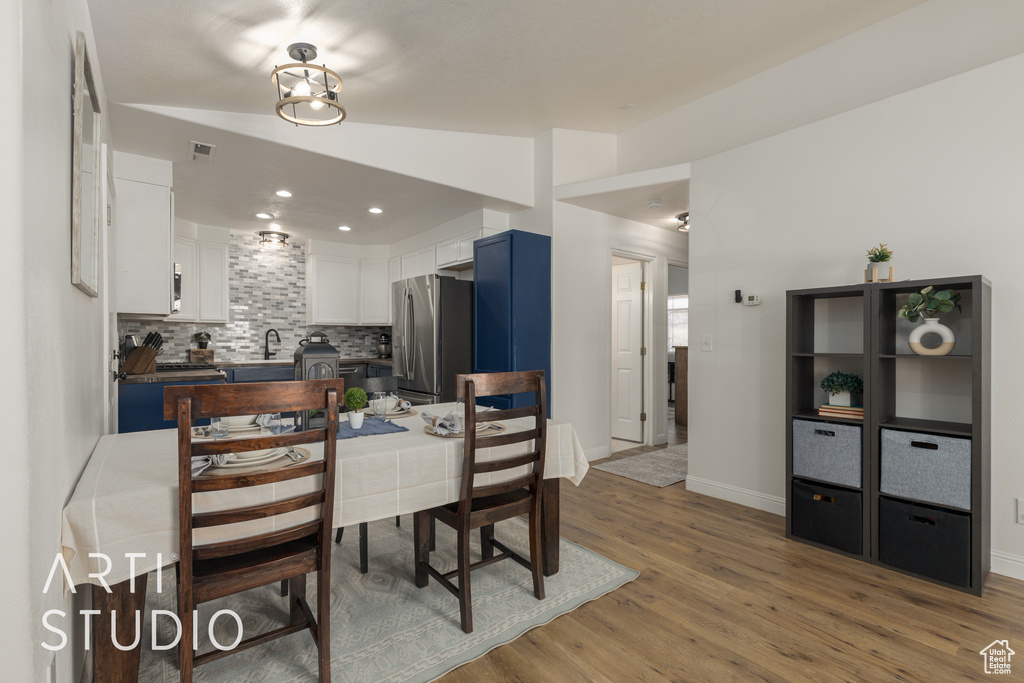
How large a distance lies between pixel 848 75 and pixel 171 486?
4273 mm

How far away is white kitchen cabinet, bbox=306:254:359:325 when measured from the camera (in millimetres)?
6202

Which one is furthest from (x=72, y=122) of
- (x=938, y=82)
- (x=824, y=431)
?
(x=938, y=82)

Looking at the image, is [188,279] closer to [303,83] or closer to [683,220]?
[303,83]

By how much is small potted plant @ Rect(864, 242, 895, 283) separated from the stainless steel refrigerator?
3128 millimetres

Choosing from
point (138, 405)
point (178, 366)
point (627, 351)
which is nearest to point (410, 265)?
point (178, 366)

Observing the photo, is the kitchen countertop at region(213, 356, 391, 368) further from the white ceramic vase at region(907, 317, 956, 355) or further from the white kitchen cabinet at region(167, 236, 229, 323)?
the white ceramic vase at region(907, 317, 956, 355)

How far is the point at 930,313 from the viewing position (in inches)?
98.7

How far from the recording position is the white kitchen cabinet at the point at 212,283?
550 centimetres

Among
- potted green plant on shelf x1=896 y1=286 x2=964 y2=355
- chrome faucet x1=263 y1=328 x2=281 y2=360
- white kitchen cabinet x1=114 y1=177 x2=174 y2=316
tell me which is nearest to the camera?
potted green plant on shelf x1=896 y1=286 x2=964 y2=355

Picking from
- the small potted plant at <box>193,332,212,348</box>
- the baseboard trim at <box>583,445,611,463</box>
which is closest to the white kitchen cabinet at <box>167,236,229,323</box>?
the small potted plant at <box>193,332,212,348</box>

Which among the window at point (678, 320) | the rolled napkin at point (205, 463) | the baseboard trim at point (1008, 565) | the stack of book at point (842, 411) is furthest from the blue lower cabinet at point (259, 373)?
Answer: the window at point (678, 320)

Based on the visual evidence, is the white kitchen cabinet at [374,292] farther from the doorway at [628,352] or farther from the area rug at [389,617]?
the area rug at [389,617]

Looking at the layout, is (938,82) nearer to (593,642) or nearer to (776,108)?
(776,108)

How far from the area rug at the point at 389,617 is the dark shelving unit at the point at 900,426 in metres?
1.28
